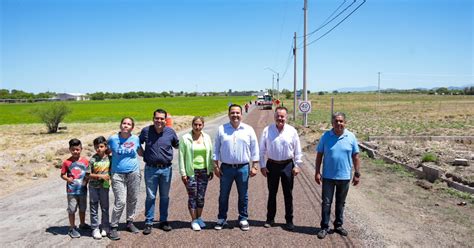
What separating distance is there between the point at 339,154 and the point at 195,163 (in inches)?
80.3

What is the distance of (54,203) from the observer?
778 centimetres

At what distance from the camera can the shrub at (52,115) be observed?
32.5 meters

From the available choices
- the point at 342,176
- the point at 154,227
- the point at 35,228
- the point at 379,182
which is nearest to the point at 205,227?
the point at 154,227

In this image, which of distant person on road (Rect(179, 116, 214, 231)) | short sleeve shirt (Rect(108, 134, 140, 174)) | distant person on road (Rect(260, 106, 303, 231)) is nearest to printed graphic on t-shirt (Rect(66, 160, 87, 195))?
short sleeve shirt (Rect(108, 134, 140, 174))

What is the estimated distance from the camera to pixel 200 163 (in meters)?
5.88

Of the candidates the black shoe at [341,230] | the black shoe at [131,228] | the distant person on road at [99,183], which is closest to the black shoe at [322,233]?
the black shoe at [341,230]

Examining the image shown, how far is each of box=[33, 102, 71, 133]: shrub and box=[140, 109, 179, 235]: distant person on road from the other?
29.5 metres

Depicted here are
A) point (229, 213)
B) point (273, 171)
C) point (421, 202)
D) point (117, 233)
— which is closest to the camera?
point (117, 233)

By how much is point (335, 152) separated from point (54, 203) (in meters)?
5.36

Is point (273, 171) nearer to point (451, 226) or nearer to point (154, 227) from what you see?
point (154, 227)

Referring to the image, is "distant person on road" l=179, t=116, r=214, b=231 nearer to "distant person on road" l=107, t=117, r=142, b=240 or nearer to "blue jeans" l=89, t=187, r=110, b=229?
"distant person on road" l=107, t=117, r=142, b=240

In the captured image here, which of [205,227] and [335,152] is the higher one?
[335,152]

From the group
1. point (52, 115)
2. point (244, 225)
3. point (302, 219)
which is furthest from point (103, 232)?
point (52, 115)

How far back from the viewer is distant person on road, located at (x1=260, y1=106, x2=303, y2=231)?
19.5 ft
